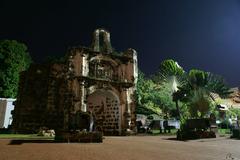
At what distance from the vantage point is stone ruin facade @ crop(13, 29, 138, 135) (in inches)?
958

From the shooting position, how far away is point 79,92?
81.5 feet

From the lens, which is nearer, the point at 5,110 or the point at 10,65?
the point at 5,110

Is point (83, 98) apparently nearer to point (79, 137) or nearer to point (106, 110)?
point (106, 110)

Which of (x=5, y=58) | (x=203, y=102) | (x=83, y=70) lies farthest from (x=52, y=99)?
(x=203, y=102)

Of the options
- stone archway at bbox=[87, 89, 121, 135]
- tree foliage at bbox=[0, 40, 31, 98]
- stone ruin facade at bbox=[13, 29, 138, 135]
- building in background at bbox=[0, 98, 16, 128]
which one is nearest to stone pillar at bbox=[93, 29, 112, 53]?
stone ruin facade at bbox=[13, 29, 138, 135]

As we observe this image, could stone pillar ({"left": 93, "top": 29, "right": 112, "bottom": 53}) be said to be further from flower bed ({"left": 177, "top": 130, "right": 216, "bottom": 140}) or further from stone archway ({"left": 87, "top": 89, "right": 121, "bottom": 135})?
flower bed ({"left": 177, "top": 130, "right": 216, "bottom": 140})

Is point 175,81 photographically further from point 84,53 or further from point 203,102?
point 84,53

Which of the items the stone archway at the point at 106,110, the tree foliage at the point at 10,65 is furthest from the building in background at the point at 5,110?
the stone archway at the point at 106,110

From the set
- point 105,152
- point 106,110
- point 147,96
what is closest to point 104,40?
→ point 106,110

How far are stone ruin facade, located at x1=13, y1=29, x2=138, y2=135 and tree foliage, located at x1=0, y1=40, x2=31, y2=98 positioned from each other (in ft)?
34.9

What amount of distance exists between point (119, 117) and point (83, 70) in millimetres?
6716

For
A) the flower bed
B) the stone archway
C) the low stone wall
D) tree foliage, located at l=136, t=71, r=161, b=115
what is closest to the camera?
the low stone wall

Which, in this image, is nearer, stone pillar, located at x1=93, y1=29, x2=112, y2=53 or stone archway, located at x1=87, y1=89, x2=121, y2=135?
stone archway, located at x1=87, y1=89, x2=121, y2=135

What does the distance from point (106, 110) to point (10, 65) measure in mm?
18125
